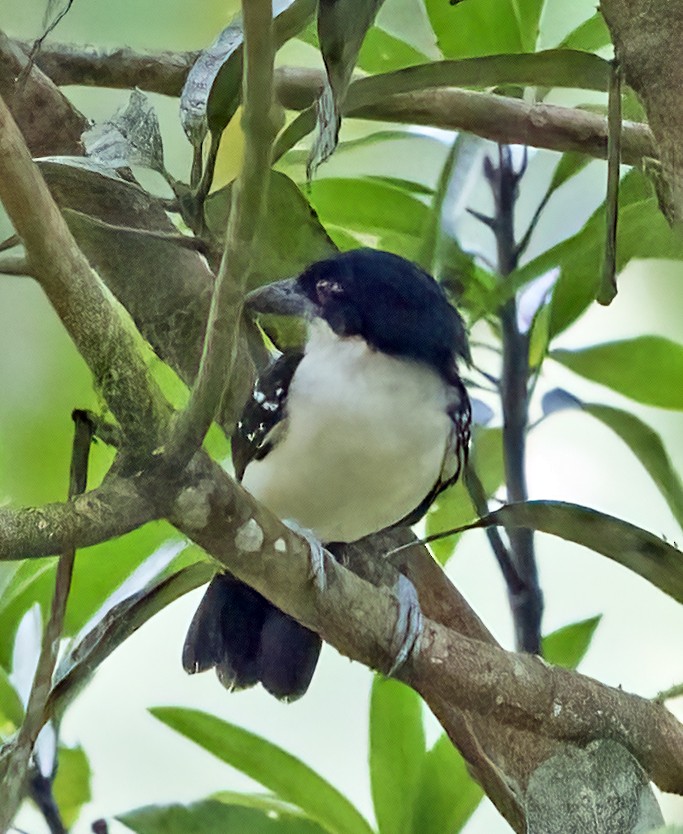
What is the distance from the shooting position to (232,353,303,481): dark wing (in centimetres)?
47

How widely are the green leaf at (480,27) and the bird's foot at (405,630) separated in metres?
0.27

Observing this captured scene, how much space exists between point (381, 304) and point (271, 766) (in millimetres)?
238

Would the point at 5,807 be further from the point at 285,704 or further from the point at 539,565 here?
the point at 539,565

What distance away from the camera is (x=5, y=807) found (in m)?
0.43

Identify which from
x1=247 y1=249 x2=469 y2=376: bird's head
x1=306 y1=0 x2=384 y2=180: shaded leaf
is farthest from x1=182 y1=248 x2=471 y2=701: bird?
x1=306 y1=0 x2=384 y2=180: shaded leaf

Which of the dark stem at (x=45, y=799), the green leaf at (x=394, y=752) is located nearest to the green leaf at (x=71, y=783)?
the dark stem at (x=45, y=799)

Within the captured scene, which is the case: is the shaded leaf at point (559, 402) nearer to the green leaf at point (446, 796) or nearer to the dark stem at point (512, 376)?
the dark stem at point (512, 376)

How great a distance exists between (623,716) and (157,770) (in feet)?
0.74

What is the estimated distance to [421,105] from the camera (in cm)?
47

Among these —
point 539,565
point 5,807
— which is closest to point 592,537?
point 539,565

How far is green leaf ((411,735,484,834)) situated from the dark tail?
0.08 metres

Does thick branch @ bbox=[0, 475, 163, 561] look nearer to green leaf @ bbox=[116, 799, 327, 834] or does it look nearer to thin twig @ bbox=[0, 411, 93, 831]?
thin twig @ bbox=[0, 411, 93, 831]

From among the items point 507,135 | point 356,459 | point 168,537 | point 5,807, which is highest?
point 507,135

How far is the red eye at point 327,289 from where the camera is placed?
1.56 ft
